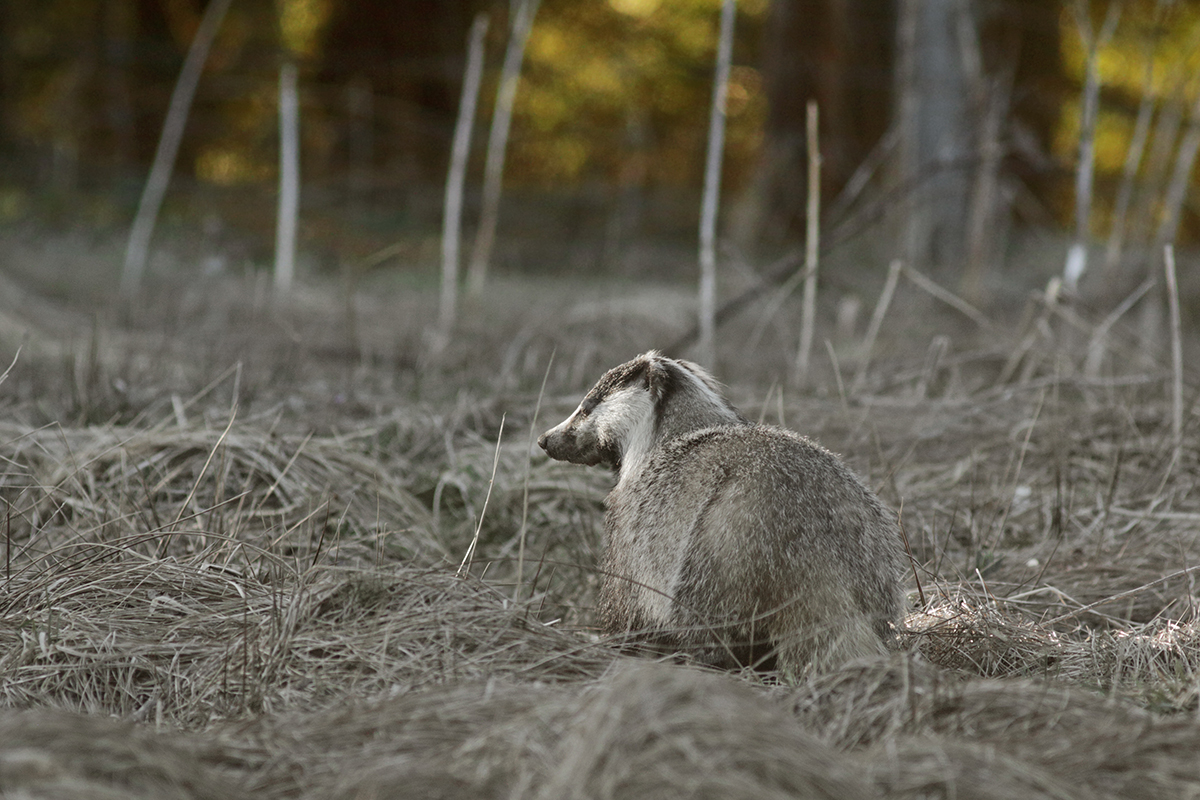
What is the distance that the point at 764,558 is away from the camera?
2424 millimetres

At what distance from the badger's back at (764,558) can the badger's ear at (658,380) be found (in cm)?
26

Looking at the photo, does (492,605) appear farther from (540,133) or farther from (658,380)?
(540,133)

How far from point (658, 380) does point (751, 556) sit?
649 mm

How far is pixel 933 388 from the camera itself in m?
5.32

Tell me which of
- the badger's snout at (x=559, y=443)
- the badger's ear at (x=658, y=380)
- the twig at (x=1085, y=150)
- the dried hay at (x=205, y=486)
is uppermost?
the twig at (x=1085, y=150)

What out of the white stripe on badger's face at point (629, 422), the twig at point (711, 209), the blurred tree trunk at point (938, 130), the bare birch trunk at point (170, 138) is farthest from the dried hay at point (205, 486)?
the blurred tree trunk at point (938, 130)

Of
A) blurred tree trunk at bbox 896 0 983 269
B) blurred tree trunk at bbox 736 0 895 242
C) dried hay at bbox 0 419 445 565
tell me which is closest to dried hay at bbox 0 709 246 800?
dried hay at bbox 0 419 445 565

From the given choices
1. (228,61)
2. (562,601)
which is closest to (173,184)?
(228,61)

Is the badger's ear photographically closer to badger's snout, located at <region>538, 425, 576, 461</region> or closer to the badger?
the badger

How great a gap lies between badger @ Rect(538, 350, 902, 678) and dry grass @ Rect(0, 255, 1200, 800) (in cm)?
15

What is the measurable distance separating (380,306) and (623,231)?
360 cm

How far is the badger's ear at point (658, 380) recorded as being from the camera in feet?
9.57

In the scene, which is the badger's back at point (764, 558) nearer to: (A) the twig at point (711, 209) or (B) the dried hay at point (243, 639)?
(B) the dried hay at point (243, 639)

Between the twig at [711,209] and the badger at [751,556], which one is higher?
the twig at [711,209]
